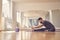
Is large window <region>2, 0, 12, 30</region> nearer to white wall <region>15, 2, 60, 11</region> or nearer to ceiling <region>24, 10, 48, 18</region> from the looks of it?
white wall <region>15, 2, 60, 11</region>

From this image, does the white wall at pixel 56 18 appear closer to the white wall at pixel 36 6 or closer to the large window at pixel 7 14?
the white wall at pixel 36 6

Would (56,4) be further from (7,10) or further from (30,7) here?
(7,10)

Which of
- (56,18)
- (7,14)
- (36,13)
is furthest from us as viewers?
(36,13)

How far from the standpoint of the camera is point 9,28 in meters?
8.88

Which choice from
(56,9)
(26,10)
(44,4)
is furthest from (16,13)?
(56,9)

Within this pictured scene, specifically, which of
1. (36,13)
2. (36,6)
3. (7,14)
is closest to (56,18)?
(36,13)

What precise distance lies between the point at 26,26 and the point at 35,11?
1.11m

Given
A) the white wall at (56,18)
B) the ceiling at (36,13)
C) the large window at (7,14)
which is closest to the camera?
the large window at (7,14)

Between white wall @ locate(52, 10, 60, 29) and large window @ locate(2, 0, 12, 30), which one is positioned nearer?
large window @ locate(2, 0, 12, 30)

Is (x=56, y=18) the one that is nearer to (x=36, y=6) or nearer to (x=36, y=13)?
(x=36, y=13)

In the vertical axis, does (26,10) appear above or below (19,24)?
above

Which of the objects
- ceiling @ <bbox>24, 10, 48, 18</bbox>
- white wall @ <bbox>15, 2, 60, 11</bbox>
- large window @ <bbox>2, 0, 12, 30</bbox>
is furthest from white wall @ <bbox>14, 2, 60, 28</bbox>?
large window @ <bbox>2, 0, 12, 30</bbox>

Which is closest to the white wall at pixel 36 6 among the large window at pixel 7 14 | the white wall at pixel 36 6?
the white wall at pixel 36 6

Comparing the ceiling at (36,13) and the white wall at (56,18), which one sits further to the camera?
the ceiling at (36,13)
